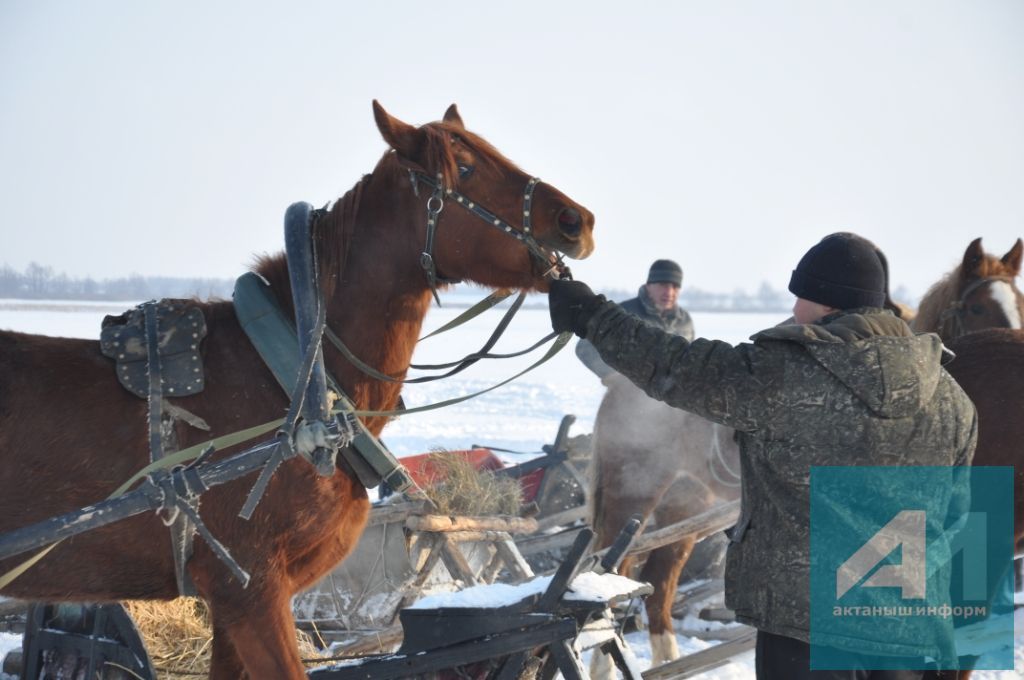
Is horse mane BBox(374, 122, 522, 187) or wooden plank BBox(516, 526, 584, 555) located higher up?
horse mane BBox(374, 122, 522, 187)

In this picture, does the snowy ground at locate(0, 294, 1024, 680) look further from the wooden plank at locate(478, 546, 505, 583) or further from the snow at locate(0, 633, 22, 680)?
the snow at locate(0, 633, 22, 680)

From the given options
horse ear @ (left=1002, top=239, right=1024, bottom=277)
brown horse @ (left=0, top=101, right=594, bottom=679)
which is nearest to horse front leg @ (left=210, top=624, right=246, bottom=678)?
brown horse @ (left=0, top=101, right=594, bottom=679)

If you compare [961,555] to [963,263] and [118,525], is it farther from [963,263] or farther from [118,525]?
[118,525]

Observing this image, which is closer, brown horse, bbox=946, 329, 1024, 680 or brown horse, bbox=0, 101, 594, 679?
brown horse, bbox=0, 101, 594, 679

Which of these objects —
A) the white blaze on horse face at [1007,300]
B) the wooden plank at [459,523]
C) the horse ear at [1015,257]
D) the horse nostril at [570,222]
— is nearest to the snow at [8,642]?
the wooden plank at [459,523]

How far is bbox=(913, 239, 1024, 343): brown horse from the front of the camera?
488 cm

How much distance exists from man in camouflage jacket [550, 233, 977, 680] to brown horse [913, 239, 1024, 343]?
8.44ft

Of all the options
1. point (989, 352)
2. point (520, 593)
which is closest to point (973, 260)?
point (989, 352)

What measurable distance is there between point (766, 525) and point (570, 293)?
0.89m

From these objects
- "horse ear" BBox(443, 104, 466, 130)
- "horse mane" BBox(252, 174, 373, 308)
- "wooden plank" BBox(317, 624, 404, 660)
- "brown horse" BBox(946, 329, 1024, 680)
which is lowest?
"wooden plank" BBox(317, 624, 404, 660)

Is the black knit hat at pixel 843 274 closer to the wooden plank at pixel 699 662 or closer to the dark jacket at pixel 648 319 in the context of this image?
the wooden plank at pixel 699 662

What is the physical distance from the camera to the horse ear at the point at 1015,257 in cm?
507

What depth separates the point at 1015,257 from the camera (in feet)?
16.7

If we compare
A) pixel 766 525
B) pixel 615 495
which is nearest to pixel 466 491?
pixel 615 495
